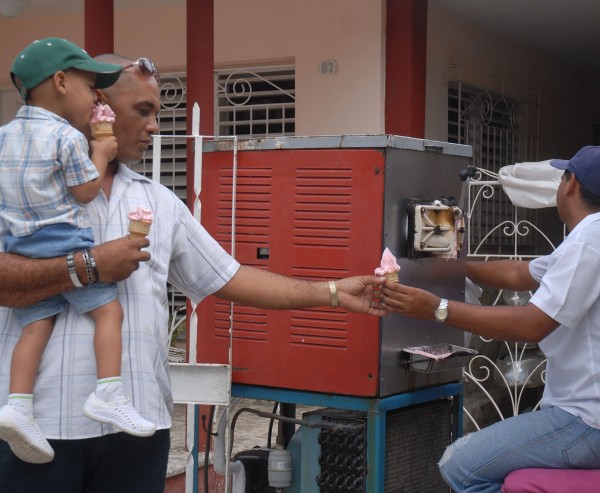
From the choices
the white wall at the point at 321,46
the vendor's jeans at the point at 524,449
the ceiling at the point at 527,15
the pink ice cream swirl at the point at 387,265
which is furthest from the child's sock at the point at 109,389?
the ceiling at the point at 527,15

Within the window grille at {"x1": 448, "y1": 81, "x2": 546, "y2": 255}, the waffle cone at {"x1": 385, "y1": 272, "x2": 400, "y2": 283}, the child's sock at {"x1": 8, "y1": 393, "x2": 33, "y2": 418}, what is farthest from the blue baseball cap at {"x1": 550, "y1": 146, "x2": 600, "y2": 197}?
the window grille at {"x1": 448, "y1": 81, "x2": 546, "y2": 255}

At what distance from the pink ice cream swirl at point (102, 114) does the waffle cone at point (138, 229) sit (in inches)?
11.8

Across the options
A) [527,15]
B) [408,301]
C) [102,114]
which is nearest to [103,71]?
[102,114]

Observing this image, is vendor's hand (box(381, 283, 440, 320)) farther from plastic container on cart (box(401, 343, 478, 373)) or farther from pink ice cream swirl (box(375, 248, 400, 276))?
plastic container on cart (box(401, 343, 478, 373))

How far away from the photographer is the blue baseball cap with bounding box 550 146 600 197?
319cm

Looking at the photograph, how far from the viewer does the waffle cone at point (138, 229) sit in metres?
2.36

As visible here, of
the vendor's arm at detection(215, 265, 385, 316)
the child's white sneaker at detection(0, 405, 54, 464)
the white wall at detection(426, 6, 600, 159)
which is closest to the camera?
the child's white sneaker at detection(0, 405, 54, 464)

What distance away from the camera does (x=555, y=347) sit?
3223 millimetres

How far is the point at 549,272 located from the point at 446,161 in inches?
32.6

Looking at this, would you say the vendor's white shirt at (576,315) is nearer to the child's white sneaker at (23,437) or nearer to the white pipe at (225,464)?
the white pipe at (225,464)

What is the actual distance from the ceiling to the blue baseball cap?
515cm

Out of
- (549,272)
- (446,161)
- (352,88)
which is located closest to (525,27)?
(352,88)

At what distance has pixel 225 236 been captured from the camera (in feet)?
12.5

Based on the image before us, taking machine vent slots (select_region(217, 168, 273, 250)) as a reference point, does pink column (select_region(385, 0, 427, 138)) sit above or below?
above
